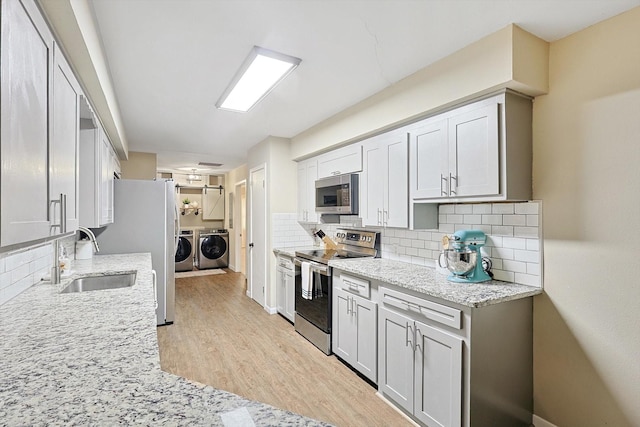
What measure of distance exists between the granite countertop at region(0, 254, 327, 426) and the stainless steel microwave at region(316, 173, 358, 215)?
2.07 meters

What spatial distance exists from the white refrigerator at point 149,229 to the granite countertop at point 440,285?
2.27 meters

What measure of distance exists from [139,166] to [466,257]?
17.7ft

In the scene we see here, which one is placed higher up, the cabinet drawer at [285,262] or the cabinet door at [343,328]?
the cabinet drawer at [285,262]

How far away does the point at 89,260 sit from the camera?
311 centimetres

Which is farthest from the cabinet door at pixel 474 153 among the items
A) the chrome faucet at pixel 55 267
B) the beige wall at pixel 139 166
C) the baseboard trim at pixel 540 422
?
the beige wall at pixel 139 166

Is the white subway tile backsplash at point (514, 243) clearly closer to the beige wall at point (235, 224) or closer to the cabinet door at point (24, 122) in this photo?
the cabinet door at point (24, 122)

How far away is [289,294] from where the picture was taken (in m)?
3.93

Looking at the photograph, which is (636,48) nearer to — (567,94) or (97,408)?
(567,94)

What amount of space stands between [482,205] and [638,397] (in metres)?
Result: 1.31

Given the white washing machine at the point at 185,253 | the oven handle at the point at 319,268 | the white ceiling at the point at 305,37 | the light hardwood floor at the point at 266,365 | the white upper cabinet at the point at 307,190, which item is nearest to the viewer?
the white ceiling at the point at 305,37

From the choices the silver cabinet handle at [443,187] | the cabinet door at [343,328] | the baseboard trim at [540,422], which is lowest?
the baseboard trim at [540,422]

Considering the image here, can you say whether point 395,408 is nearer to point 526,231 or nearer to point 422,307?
point 422,307

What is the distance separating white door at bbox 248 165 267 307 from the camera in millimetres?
4543

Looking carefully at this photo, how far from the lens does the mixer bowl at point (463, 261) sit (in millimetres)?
2113
